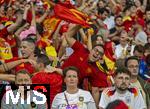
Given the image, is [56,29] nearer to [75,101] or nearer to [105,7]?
[105,7]

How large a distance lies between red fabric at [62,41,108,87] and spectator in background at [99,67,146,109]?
3.31 ft

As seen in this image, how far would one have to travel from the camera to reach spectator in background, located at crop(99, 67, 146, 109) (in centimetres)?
858

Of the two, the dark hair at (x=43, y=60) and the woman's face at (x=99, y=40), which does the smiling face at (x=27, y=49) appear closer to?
the dark hair at (x=43, y=60)

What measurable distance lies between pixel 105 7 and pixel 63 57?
14.8ft

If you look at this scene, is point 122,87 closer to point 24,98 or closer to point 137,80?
point 137,80

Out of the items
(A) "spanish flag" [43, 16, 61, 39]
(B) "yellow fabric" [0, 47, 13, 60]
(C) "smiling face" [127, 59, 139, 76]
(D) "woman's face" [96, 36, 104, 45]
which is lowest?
(C) "smiling face" [127, 59, 139, 76]

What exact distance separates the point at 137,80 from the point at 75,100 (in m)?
1.31

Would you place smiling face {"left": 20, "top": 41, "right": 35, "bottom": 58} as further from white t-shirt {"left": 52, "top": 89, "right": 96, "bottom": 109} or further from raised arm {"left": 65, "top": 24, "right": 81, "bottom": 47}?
white t-shirt {"left": 52, "top": 89, "right": 96, "bottom": 109}

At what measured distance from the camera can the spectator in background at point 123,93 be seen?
8.58 meters

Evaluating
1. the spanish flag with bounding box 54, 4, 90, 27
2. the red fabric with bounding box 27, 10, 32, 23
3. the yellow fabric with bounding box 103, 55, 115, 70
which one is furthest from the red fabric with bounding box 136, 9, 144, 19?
the spanish flag with bounding box 54, 4, 90, 27

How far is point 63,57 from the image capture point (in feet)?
37.6

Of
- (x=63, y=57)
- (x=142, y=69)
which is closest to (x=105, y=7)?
(x=63, y=57)

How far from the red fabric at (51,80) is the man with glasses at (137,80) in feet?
3.84

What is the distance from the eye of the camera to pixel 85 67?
31.7 feet
